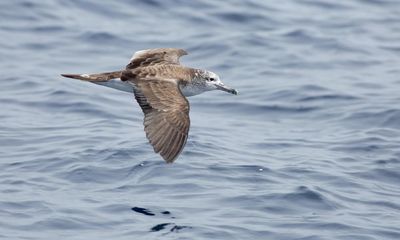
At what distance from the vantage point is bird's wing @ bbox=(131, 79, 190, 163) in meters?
9.25

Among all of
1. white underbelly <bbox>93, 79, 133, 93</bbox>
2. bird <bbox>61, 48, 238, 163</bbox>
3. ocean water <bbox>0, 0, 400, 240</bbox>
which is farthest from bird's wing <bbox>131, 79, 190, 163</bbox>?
ocean water <bbox>0, 0, 400, 240</bbox>

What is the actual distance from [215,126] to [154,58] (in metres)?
1.61

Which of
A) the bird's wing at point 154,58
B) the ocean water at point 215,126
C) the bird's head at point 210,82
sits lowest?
the ocean water at point 215,126

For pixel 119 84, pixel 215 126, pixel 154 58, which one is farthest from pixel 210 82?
pixel 215 126

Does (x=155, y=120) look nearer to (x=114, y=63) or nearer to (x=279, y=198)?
(x=279, y=198)

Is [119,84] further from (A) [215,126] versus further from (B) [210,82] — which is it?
(A) [215,126]

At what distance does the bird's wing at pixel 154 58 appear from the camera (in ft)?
36.9

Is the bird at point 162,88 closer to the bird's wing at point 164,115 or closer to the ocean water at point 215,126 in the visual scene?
the bird's wing at point 164,115

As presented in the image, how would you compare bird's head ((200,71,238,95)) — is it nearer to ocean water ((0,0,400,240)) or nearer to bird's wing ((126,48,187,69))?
bird's wing ((126,48,187,69))

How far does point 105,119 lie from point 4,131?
131 centimetres

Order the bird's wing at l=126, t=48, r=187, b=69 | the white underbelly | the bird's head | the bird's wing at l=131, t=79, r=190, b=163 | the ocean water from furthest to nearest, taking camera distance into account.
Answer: the bird's wing at l=126, t=48, r=187, b=69 < the bird's head < the white underbelly < the ocean water < the bird's wing at l=131, t=79, r=190, b=163

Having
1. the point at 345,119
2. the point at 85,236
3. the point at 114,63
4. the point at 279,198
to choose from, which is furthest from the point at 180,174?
the point at 114,63

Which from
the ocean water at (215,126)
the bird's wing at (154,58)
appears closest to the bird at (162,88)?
the bird's wing at (154,58)

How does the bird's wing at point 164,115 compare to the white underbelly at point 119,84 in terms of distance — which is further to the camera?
the white underbelly at point 119,84
